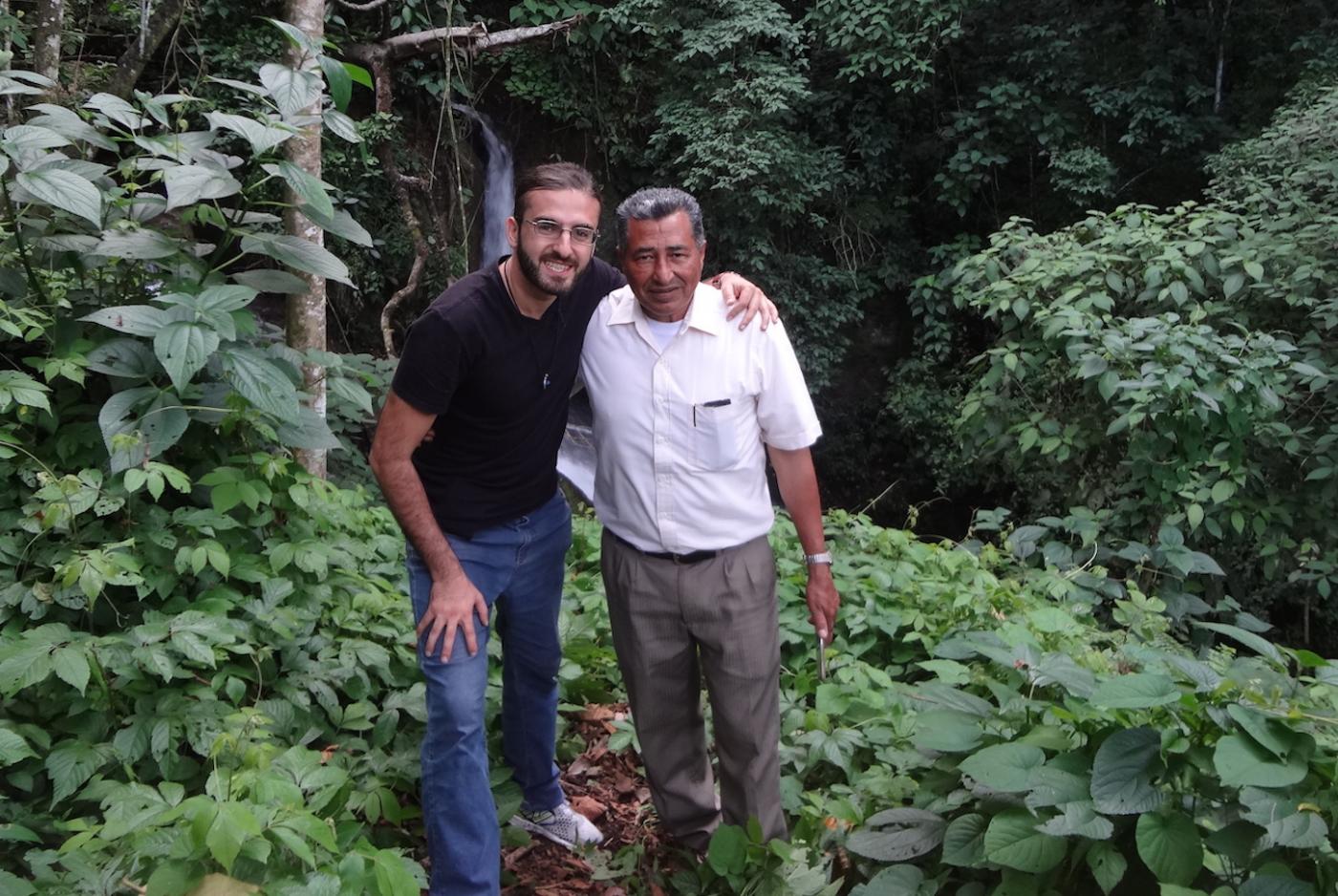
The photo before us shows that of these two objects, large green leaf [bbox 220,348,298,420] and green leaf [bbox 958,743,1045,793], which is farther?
large green leaf [bbox 220,348,298,420]

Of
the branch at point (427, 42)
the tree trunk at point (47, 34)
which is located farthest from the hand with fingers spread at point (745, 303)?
the branch at point (427, 42)

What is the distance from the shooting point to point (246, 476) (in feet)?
9.65

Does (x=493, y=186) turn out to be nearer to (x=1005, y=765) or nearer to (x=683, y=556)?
(x=683, y=556)

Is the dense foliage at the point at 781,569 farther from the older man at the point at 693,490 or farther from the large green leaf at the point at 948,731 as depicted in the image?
the older man at the point at 693,490

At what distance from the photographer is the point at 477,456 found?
2549 millimetres

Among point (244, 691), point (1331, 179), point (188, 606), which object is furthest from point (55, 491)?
point (1331, 179)

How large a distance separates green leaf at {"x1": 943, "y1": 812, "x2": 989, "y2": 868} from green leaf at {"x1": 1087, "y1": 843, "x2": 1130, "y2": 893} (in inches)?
8.1

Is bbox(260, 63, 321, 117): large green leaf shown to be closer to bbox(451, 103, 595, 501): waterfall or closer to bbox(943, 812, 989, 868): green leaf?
bbox(943, 812, 989, 868): green leaf

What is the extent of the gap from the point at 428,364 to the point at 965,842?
156cm

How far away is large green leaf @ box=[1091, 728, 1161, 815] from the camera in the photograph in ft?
5.58

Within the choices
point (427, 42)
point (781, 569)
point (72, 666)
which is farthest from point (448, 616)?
point (427, 42)

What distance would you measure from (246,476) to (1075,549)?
164 inches

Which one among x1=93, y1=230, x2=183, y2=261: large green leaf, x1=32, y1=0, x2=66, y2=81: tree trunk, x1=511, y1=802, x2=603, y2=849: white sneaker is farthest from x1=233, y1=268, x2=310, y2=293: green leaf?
A: x1=32, y1=0, x2=66, y2=81: tree trunk

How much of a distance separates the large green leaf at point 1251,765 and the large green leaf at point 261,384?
230cm
